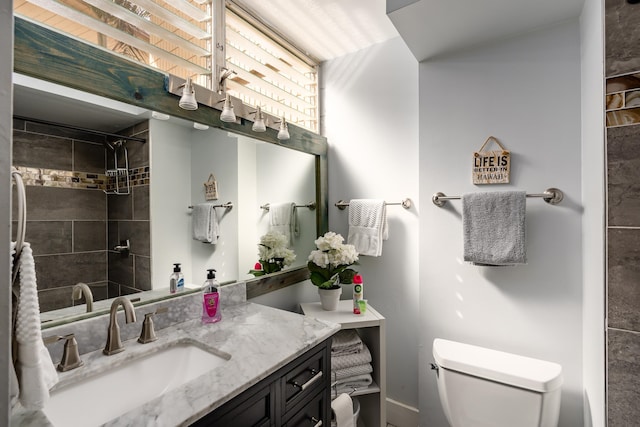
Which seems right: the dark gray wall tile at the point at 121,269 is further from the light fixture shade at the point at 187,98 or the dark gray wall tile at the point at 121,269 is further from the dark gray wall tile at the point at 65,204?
the light fixture shade at the point at 187,98

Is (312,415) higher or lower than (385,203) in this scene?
lower

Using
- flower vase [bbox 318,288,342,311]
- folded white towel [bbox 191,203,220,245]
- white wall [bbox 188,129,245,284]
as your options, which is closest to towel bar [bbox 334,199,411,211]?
flower vase [bbox 318,288,342,311]

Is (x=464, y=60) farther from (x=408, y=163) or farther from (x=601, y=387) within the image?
(x=601, y=387)

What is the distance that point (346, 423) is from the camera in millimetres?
1409

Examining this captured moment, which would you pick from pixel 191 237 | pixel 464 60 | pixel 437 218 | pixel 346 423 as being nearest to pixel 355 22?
pixel 464 60

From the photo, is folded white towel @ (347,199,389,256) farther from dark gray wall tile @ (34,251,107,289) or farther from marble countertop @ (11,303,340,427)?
dark gray wall tile @ (34,251,107,289)

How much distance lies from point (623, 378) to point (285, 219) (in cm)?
153

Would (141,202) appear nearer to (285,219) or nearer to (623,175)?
(285,219)

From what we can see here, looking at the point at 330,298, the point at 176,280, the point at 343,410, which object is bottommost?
the point at 343,410

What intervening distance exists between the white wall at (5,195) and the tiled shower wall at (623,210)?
56.7 inches

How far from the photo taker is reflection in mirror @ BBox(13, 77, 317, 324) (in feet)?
3.09

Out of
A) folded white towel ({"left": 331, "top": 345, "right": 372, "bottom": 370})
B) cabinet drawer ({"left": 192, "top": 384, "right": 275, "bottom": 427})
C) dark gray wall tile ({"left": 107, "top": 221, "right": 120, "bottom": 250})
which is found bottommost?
folded white towel ({"left": 331, "top": 345, "right": 372, "bottom": 370})

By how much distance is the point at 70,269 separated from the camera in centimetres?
100

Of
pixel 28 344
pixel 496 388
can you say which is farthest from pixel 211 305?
pixel 496 388
